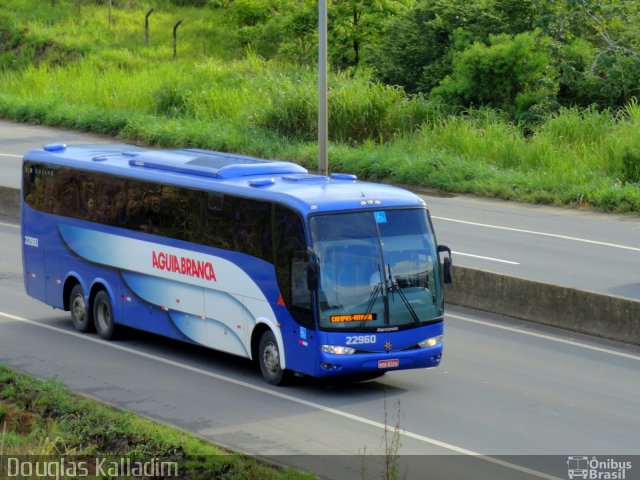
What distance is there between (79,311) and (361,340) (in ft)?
19.9

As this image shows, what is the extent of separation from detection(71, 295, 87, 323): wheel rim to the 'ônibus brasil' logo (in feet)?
6.62

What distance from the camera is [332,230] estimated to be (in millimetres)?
14523

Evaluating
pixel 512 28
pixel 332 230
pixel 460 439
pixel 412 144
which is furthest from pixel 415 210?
pixel 512 28

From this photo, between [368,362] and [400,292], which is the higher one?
[400,292]

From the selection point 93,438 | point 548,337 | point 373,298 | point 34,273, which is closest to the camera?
point 93,438

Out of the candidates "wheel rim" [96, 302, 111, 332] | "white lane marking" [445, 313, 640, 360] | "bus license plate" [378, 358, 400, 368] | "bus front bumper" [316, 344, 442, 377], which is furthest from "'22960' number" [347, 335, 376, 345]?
"wheel rim" [96, 302, 111, 332]

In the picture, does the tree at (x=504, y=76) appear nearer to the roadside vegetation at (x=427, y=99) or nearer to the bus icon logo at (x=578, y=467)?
the roadside vegetation at (x=427, y=99)

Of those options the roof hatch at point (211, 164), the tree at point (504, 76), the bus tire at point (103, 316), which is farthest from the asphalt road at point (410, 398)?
the tree at point (504, 76)

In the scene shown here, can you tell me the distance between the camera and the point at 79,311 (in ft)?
61.6

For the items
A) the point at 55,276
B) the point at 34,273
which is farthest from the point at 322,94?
the point at 55,276

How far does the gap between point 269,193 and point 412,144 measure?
819 inches

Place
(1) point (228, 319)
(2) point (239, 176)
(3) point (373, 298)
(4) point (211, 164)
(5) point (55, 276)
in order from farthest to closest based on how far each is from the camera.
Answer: (5) point (55, 276) → (4) point (211, 164) → (2) point (239, 176) → (1) point (228, 319) → (3) point (373, 298)

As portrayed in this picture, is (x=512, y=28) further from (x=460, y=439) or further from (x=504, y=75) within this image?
(x=460, y=439)

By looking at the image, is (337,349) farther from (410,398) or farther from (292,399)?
(410,398)
